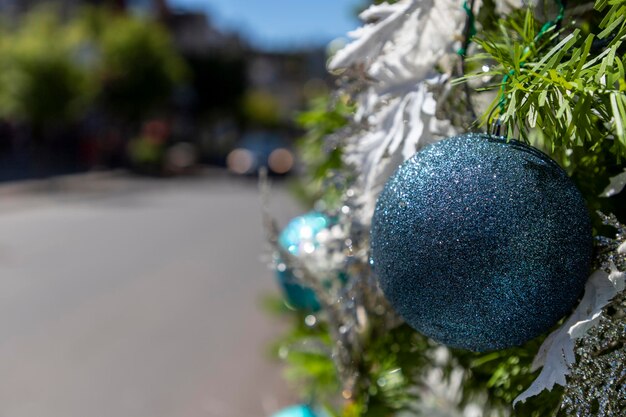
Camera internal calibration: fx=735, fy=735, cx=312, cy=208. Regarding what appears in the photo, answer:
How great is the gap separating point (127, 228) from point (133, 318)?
628 centimetres

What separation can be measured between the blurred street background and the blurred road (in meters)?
0.02

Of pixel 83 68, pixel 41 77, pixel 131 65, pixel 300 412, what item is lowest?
pixel 131 65

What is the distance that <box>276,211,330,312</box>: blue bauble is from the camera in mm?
1657

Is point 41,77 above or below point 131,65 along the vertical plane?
above

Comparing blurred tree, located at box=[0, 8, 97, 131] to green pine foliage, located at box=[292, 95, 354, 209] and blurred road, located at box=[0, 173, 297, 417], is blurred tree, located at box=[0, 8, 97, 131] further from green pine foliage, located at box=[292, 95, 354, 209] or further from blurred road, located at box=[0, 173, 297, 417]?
green pine foliage, located at box=[292, 95, 354, 209]

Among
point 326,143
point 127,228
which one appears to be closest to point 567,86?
point 326,143

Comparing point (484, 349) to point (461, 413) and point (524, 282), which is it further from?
point (461, 413)

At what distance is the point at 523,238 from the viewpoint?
911 millimetres

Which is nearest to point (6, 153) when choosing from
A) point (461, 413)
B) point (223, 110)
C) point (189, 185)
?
point (189, 185)

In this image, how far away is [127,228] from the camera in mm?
13469

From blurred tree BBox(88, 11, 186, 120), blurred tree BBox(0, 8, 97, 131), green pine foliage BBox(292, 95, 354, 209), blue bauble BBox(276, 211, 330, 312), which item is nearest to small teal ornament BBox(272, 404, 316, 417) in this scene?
blue bauble BBox(276, 211, 330, 312)

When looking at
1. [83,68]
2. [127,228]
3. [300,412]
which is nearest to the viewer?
[300,412]

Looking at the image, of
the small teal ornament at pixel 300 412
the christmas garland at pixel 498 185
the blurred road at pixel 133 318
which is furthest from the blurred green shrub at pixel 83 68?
the christmas garland at pixel 498 185

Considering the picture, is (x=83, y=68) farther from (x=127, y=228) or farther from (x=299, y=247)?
(x=299, y=247)
